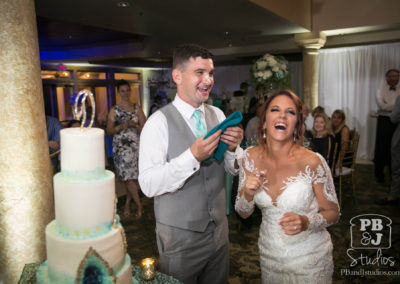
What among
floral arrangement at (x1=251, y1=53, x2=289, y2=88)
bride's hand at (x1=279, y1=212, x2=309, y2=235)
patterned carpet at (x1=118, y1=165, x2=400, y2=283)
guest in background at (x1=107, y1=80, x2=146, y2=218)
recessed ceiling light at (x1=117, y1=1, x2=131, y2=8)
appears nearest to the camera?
bride's hand at (x1=279, y1=212, x2=309, y2=235)

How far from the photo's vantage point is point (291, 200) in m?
1.85

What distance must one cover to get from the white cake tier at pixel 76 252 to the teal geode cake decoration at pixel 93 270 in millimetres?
11

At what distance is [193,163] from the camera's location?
157 centimetres

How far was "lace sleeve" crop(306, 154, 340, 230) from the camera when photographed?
1.80 metres

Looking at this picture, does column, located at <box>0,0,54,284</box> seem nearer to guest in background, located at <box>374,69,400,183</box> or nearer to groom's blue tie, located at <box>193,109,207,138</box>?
groom's blue tie, located at <box>193,109,207,138</box>

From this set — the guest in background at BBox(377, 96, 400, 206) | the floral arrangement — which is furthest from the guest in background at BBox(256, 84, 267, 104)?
the guest in background at BBox(377, 96, 400, 206)

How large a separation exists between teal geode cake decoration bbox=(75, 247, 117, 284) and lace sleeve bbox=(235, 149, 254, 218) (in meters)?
1.06

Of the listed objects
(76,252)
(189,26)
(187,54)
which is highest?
(189,26)

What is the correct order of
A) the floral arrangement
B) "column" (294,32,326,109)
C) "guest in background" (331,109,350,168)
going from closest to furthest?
the floral arrangement → "guest in background" (331,109,350,168) → "column" (294,32,326,109)

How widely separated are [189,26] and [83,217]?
17.8ft

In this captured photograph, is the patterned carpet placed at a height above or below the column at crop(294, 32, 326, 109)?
below

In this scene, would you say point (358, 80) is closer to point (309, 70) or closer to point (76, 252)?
point (309, 70)

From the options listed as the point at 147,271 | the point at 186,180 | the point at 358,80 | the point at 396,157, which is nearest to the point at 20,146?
the point at 186,180

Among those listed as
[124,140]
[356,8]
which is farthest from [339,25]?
[124,140]
